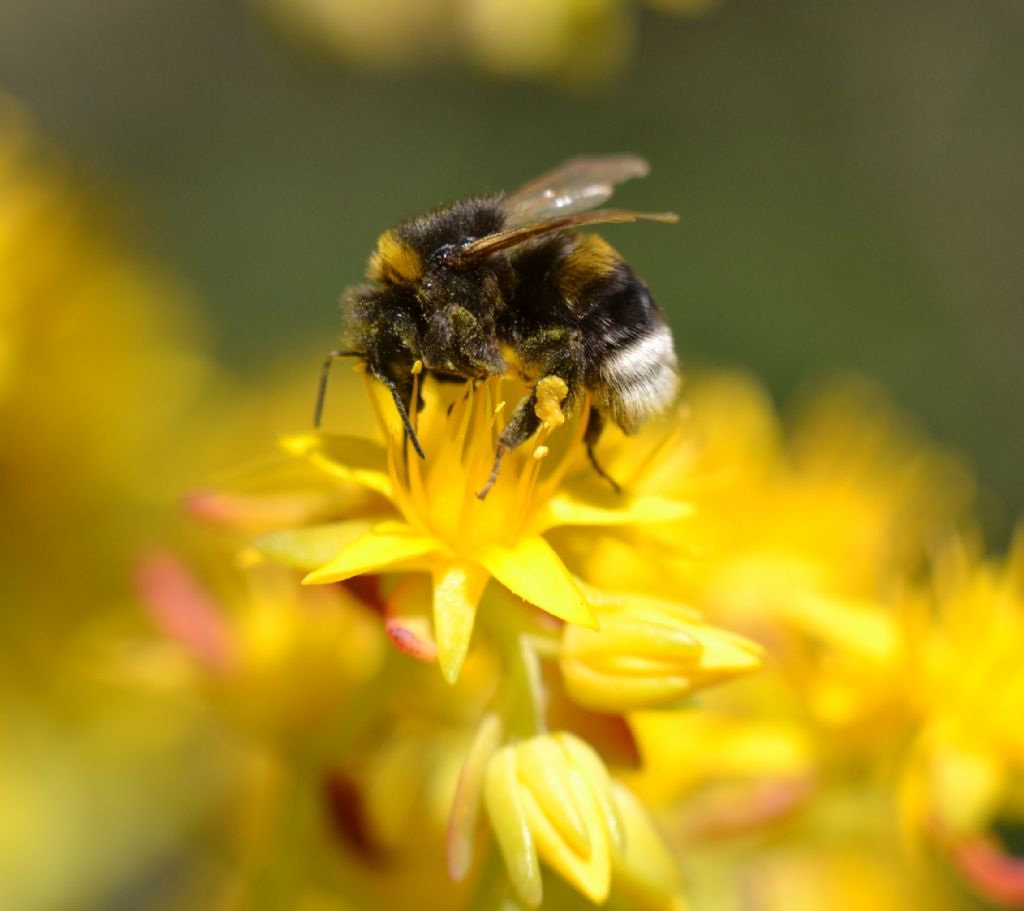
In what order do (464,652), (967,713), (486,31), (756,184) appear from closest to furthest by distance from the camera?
(464,652) < (967,713) < (486,31) < (756,184)

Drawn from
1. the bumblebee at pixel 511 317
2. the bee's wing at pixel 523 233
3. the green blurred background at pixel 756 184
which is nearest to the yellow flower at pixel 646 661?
the bumblebee at pixel 511 317

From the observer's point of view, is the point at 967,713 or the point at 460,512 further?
the point at 967,713

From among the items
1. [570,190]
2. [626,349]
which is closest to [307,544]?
[626,349]

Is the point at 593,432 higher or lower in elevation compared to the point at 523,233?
lower

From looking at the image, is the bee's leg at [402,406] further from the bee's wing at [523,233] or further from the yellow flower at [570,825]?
the yellow flower at [570,825]

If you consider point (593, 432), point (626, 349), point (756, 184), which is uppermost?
point (756, 184)

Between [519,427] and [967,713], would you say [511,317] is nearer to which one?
[519,427]

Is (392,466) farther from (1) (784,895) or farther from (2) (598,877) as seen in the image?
(1) (784,895)
